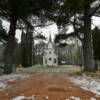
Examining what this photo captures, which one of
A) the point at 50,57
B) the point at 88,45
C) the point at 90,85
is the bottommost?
the point at 90,85

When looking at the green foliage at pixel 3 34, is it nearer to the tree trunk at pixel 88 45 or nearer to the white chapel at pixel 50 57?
the tree trunk at pixel 88 45

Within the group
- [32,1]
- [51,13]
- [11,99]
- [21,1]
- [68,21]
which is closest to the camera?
[11,99]

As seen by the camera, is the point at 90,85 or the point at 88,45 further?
the point at 88,45

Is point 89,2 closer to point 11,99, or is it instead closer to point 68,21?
point 68,21

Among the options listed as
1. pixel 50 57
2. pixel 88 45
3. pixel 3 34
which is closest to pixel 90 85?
pixel 88 45

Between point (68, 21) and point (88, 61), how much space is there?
4091 millimetres

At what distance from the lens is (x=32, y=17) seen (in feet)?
72.3

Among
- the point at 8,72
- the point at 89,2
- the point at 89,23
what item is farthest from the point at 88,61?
the point at 8,72

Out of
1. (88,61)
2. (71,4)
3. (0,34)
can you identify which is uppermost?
(71,4)

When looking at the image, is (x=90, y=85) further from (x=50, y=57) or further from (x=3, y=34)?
(x=50, y=57)

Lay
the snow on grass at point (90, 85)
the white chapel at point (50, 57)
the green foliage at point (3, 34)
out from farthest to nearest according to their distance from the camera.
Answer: the white chapel at point (50, 57) < the green foliage at point (3, 34) < the snow on grass at point (90, 85)

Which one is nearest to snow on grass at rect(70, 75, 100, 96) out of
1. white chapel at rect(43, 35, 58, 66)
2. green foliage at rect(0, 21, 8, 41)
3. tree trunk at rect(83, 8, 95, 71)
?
tree trunk at rect(83, 8, 95, 71)

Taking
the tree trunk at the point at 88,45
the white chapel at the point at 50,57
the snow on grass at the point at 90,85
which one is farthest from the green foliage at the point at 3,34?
the white chapel at the point at 50,57

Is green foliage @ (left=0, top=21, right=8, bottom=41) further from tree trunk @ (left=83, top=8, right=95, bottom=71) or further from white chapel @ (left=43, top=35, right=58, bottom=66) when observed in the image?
white chapel @ (left=43, top=35, right=58, bottom=66)
